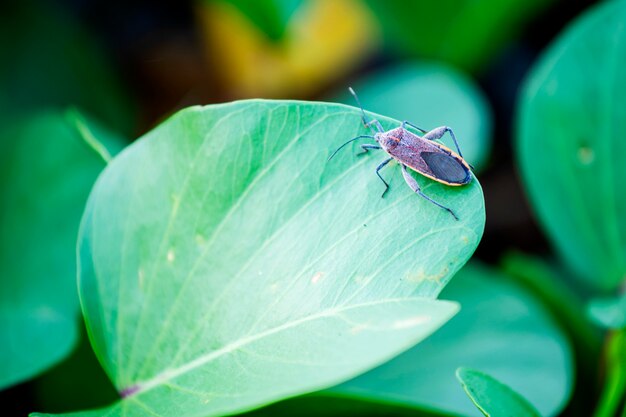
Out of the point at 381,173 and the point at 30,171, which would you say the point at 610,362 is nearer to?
the point at 381,173

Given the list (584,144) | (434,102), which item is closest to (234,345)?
(584,144)

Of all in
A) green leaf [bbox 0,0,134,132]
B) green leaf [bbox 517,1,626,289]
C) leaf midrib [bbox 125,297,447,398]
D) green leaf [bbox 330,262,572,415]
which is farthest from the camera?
green leaf [bbox 0,0,134,132]

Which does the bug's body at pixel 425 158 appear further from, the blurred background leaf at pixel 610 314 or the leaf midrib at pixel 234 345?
the blurred background leaf at pixel 610 314

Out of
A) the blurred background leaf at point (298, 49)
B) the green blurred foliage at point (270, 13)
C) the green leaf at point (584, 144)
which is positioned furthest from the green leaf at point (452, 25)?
the green leaf at point (584, 144)

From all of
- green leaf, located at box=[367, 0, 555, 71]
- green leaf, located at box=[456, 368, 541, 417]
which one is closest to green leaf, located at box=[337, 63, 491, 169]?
green leaf, located at box=[367, 0, 555, 71]

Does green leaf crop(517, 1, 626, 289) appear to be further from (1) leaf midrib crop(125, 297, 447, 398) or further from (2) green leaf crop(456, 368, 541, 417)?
(1) leaf midrib crop(125, 297, 447, 398)

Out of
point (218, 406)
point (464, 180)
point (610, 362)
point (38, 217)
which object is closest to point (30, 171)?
point (38, 217)
